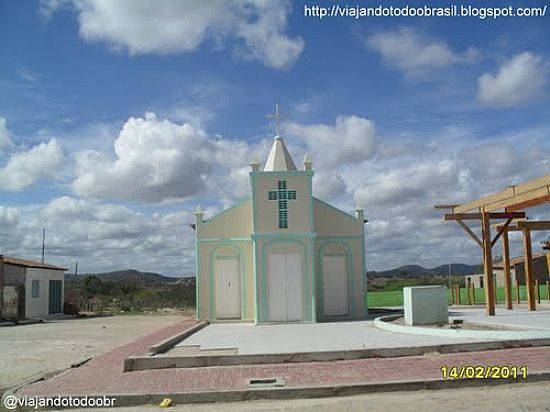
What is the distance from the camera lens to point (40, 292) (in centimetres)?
3334

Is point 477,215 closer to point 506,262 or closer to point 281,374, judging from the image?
point 506,262

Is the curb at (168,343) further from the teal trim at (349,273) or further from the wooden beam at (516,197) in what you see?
the wooden beam at (516,197)

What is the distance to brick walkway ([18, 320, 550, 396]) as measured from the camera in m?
9.07

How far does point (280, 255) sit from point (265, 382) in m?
11.4

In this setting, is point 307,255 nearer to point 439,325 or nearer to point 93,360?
point 439,325

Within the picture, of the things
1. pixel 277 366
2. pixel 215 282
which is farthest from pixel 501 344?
pixel 215 282

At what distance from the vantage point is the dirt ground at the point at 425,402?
25.0ft

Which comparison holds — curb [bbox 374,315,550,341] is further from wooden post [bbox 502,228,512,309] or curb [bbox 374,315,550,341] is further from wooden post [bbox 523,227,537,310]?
wooden post [bbox 523,227,537,310]

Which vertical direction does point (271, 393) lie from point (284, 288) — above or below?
below

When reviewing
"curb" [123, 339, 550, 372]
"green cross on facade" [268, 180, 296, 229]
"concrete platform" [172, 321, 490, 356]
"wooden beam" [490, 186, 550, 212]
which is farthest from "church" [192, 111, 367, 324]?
"curb" [123, 339, 550, 372]

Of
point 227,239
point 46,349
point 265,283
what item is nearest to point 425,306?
point 265,283

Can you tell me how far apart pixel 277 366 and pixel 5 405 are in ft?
14.7

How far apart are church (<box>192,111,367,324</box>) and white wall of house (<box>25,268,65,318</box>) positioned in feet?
46.7
